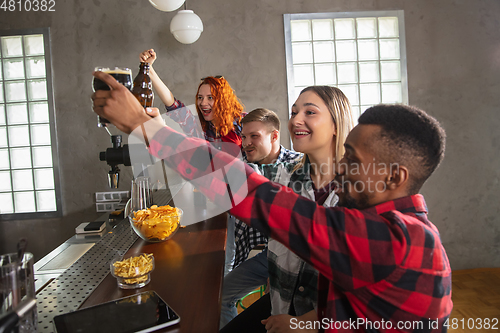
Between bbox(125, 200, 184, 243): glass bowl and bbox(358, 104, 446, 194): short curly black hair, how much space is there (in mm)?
930

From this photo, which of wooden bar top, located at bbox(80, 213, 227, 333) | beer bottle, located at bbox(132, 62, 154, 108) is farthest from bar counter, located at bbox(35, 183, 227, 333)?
beer bottle, located at bbox(132, 62, 154, 108)

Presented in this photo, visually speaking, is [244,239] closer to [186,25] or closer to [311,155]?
[311,155]

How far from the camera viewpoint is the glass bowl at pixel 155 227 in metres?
1.42

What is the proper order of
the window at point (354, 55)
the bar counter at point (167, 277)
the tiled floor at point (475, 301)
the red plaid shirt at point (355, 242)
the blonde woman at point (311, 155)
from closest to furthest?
the red plaid shirt at point (355, 242) → the bar counter at point (167, 277) → the blonde woman at point (311, 155) → the tiled floor at point (475, 301) → the window at point (354, 55)

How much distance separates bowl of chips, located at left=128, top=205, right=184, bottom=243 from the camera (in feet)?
4.68

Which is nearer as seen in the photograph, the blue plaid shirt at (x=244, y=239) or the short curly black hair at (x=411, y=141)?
the short curly black hair at (x=411, y=141)

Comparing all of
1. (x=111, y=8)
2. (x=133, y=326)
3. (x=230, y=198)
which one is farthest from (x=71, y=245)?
(x=111, y=8)

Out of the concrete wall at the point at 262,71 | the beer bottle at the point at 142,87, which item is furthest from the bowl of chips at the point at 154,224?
the concrete wall at the point at 262,71

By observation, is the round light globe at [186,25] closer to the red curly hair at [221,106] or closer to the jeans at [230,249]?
the red curly hair at [221,106]

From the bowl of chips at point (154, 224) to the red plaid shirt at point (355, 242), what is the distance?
730 mm

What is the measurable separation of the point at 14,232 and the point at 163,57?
220 cm

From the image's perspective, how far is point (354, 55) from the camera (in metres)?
3.47

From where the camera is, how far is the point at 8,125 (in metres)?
3.35

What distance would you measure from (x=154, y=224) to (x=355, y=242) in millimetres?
963
